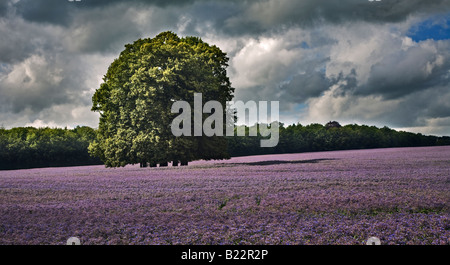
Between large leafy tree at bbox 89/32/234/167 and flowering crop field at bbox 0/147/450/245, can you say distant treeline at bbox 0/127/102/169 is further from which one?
flowering crop field at bbox 0/147/450/245

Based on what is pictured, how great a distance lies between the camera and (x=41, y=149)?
5806 centimetres

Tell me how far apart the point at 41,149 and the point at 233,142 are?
3558 centimetres

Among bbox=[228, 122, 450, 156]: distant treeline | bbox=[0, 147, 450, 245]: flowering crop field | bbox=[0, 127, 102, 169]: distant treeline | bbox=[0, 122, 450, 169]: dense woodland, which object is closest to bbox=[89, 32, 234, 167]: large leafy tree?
bbox=[0, 147, 450, 245]: flowering crop field

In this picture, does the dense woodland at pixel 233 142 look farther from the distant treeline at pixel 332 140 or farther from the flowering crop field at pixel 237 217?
the flowering crop field at pixel 237 217

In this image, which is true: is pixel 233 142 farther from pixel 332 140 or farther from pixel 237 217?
pixel 237 217

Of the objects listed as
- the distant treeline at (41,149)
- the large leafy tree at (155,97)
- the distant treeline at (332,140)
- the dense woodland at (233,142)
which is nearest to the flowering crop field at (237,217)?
the large leafy tree at (155,97)

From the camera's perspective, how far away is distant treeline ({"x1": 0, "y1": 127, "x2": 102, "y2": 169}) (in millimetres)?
55875

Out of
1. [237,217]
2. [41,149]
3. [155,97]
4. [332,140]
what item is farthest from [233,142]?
[237,217]

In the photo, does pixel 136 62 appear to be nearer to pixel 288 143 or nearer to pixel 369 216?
pixel 369 216

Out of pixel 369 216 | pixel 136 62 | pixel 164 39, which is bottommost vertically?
pixel 369 216

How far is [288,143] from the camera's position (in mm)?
83188
